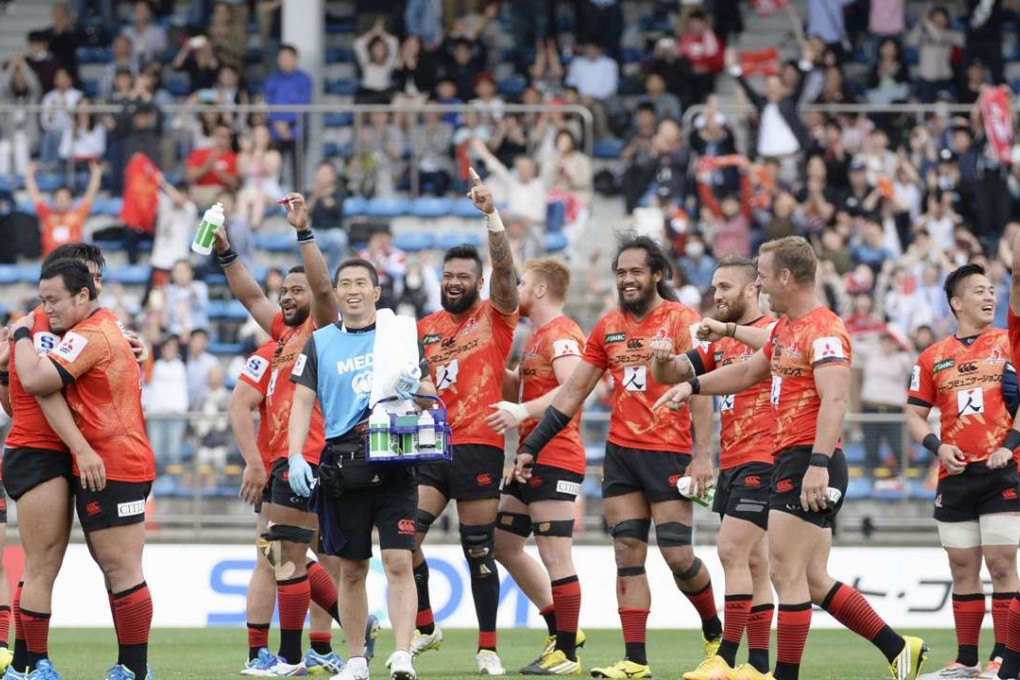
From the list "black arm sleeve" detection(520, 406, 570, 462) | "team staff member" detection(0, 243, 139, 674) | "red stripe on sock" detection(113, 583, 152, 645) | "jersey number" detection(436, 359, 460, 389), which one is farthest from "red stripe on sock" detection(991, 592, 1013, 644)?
"team staff member" detection(0, 243, 139, 674)

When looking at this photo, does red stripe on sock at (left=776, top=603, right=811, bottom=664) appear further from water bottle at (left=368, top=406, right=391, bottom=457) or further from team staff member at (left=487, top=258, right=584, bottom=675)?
water bottle at (left=368, top=406, right=391, bottom=457)

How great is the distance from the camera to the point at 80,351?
8906 millimetres

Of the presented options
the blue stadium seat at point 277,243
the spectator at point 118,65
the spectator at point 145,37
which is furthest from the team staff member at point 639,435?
the spectator at point 145,37

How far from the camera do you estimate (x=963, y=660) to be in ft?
35.6

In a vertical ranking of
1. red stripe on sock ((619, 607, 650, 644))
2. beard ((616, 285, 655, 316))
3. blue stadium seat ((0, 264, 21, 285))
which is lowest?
red stripe on sock ((619, 607, 650, 644))

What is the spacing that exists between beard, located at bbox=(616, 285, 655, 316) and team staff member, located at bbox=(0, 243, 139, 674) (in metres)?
3.45

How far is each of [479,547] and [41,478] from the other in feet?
9.67

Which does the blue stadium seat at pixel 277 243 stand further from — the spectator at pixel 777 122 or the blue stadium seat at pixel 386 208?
the spectator at pixel 777 122

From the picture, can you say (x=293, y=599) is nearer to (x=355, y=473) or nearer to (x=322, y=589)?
(x=322, y=589)

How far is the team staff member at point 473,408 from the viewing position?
10.7 meters

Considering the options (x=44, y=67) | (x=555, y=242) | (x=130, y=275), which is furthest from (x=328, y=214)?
(x=44, y=67)

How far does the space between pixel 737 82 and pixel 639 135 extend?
149 cm

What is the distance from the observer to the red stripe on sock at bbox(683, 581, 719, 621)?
1105 centimetres

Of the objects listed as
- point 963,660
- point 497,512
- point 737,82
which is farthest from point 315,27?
point 963,660
